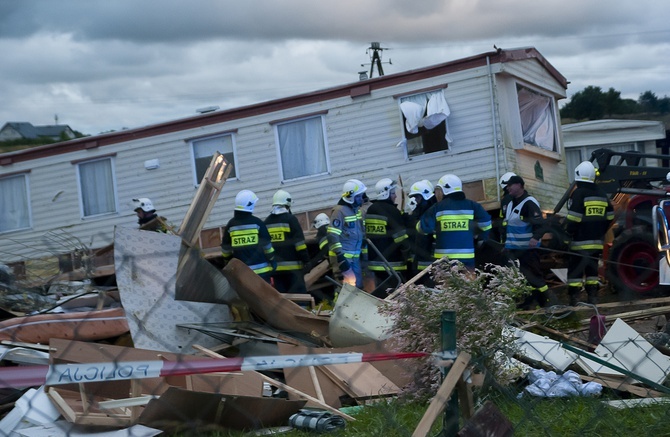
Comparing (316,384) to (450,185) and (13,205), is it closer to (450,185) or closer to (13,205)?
(450,185)

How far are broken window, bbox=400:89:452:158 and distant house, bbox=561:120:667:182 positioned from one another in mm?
8608

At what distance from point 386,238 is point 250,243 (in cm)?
181

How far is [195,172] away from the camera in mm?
16547

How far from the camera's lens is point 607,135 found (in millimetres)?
23047

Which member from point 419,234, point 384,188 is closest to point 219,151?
point 384,188

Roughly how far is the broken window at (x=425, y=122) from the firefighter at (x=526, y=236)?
3897 mm

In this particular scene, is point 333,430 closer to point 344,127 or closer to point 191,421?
point 191,421

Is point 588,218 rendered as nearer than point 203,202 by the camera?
No

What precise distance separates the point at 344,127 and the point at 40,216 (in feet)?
22.9

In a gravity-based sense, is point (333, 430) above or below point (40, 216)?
below

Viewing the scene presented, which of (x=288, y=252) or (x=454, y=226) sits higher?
(x=454, y=226)

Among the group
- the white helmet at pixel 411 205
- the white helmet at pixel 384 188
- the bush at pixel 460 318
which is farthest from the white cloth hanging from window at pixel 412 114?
the bush at pixel 460 318

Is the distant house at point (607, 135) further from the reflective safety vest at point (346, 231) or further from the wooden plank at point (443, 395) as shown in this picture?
the wooden plank at point (443, 395)

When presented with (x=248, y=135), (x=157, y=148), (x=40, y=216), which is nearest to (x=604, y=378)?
(x=248, y=135)
